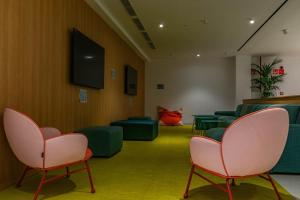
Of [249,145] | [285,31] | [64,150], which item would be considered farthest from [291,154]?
[285,31]

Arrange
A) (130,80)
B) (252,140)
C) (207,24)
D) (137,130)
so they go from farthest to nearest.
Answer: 1. (130,80)
2. (207,24)
3. (137,130)
4. (252,140)

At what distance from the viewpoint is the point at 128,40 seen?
7324 millimetres

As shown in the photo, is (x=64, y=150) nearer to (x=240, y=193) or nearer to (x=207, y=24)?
(x=240, y=193)

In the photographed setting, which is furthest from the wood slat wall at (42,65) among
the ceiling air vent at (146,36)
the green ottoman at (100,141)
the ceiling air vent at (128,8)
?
the ceiling air vent at (146,36)

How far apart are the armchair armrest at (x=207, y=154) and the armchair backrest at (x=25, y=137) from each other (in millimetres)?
1332

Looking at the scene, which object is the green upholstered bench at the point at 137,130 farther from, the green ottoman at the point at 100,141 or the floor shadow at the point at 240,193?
A: the floor shadow at the point at 240,193

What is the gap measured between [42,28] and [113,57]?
3130mm

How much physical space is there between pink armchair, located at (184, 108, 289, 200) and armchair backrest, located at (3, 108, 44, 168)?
4.75 ft

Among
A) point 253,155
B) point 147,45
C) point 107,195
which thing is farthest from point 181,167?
point 147,45

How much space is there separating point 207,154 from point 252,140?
376mm

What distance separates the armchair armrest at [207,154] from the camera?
1.93m

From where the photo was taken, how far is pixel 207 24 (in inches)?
235

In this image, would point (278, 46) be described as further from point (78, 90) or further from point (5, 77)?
point (5, 77)

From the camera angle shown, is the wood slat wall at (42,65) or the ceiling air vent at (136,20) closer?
the wood slat wall at (42,65)
